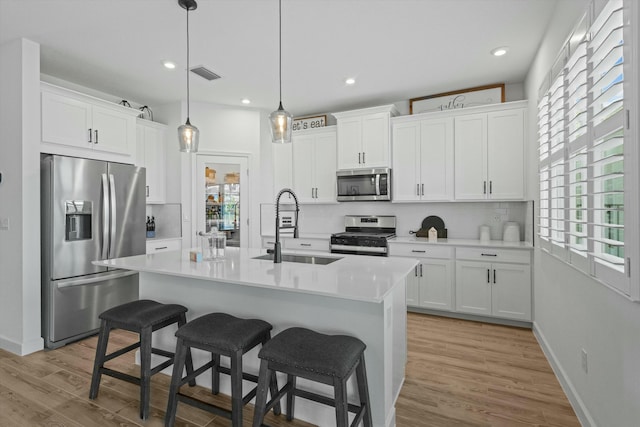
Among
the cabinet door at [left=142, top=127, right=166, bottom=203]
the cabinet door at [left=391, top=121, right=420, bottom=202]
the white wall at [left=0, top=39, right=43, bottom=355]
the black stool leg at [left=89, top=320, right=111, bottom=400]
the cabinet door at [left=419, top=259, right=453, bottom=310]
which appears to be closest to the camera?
the black stool leg at [left=89, top=320, right=111, bottom=400]

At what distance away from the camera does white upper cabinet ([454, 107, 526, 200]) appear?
371cm

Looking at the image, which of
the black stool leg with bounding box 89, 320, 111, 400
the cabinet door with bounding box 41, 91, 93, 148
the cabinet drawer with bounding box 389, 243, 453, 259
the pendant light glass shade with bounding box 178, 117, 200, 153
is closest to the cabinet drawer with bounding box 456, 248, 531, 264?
the cabinet drawer with bounding box 389, 243, 453, 259

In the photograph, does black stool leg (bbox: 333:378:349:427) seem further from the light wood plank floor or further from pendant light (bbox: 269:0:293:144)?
pendant light (bbox: 269:0:293:144)

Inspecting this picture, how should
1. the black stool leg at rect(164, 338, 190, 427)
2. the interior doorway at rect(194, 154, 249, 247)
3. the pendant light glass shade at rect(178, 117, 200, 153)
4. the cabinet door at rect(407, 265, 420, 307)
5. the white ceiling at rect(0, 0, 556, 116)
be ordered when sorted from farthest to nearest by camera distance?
the interior doorway at rect(194, 154, 249, 247)
the cabinet door at rect(407, 265, 420, 307)
the pendant light glass shade at rect(178, 117, 200, 153)
the white ceiling at rect(0, 0, 556, 116)
the black stool leg at rect(164, 338, 190, 427)

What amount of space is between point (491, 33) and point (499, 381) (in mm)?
2825

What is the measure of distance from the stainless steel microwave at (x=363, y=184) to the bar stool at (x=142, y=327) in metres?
2.75

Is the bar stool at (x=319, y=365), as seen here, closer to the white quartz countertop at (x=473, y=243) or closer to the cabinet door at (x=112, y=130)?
the white quartz countertop at (x=473, y=243)

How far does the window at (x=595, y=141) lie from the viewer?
1.41m

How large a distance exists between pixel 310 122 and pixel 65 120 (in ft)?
9.90

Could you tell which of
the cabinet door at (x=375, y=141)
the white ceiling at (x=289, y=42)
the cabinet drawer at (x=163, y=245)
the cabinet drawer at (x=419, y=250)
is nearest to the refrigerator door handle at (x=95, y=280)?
the cabinet drawer at (x=163, y=245)

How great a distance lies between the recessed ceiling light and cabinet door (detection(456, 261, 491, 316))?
2142 mm

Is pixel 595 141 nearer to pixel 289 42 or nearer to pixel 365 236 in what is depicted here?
Answer: pixel 289 42

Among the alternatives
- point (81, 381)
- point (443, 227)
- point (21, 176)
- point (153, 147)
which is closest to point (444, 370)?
point (443, 227)

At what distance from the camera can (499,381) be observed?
8.00 ft
